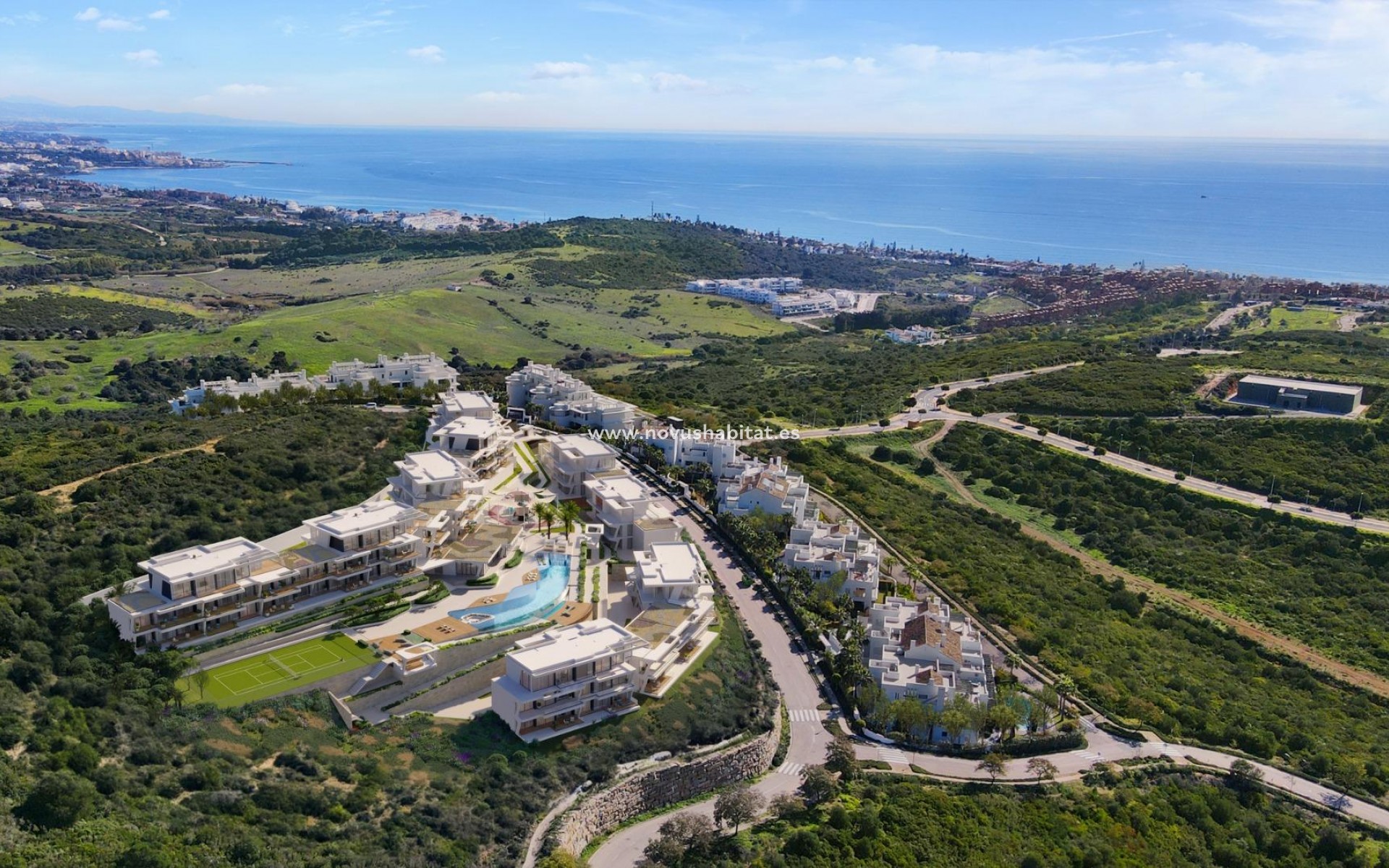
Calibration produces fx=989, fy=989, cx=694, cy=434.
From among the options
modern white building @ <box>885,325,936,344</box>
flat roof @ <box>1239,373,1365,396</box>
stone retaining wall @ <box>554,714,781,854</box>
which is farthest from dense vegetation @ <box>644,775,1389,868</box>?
modern white building @ <box>885,325,936,344</box>

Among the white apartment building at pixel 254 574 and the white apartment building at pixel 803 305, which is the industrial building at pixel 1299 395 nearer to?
the white apartment building at pixel 254 574

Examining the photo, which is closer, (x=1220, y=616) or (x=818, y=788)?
(x=818, y=788)

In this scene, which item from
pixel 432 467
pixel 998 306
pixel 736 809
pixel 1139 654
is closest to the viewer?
pixel 736 809

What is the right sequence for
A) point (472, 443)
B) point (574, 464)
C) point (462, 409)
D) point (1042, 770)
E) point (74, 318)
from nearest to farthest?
point (1042, 770) → point (574, 464) → point (472, 443) → point (462, 409) → point (74, 318)

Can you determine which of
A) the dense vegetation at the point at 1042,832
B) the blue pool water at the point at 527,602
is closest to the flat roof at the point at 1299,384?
the dense vegetation at the point at 1042,832

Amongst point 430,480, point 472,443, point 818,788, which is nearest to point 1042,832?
point 818,788

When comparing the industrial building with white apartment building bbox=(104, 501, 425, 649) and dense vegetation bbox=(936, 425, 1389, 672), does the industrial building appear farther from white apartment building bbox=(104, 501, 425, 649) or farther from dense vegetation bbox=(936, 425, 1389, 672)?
white apartment building bbox=(104, 501, 425, 649)

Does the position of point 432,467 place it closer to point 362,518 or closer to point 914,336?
point 362,518
